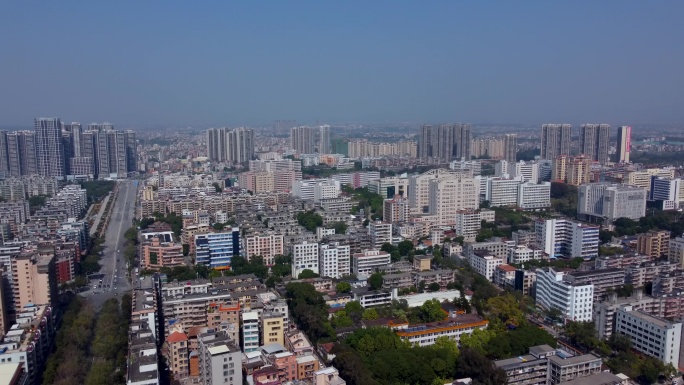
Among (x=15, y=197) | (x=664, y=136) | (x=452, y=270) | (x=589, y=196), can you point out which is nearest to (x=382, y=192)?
(x=589, y=196)

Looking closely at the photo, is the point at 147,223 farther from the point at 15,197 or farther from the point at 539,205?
the point at 539,205

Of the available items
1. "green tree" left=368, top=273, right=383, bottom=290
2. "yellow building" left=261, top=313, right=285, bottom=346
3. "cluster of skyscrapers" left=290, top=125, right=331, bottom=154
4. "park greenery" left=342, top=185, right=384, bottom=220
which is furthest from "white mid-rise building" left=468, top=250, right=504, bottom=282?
"cluster of skyscrapers" left=290, top=125, right=331, bottom=154

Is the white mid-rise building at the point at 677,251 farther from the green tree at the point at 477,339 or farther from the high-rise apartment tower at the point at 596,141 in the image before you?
the high-rise apartment tower at the point at 596,141

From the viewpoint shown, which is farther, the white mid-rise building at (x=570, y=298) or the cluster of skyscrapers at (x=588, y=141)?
the cluster of skyscrapers at (x=588, y=141)

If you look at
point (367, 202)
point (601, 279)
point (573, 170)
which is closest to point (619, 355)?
point (601, 279)

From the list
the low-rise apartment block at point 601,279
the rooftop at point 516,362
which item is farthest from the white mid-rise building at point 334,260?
the rooftop at point 516,362
